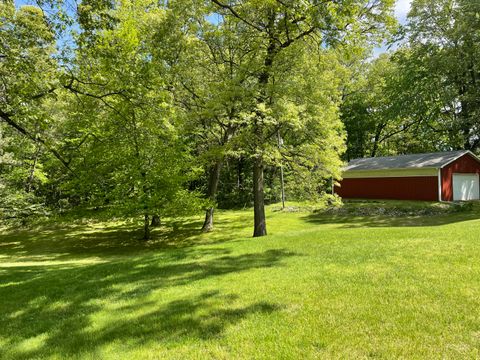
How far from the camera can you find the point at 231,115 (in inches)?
543

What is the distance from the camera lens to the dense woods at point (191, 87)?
333 inches

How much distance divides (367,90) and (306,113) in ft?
88.2

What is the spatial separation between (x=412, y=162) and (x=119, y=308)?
24917mm

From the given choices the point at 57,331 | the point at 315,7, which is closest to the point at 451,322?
the point at 57,331

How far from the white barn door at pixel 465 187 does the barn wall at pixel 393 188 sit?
236 cm

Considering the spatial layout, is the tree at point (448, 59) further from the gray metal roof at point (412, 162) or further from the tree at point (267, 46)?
the tree at point (267, 46)

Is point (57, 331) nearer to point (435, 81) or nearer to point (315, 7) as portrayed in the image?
point (315, 7)

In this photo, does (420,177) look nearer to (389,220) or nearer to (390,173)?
(390,173)

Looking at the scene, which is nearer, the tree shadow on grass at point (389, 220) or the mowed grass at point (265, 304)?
the mowed grass at point (265, 304)

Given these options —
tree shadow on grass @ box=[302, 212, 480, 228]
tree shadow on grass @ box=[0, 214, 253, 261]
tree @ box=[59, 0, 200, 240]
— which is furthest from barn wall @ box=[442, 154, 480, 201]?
tree @ box=[59, 0, 200, 240]

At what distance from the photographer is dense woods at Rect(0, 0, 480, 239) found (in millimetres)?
8469

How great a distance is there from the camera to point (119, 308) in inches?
209

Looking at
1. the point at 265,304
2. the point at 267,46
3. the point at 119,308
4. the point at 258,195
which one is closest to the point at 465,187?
the point at 258,195

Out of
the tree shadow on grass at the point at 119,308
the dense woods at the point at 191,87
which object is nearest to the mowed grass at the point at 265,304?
the tree shadow on grass at the point at 119,308
